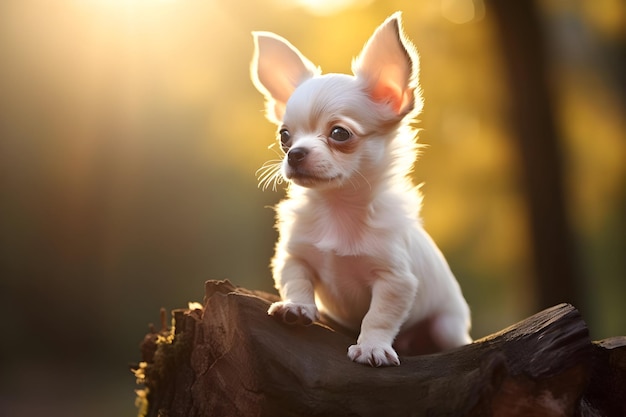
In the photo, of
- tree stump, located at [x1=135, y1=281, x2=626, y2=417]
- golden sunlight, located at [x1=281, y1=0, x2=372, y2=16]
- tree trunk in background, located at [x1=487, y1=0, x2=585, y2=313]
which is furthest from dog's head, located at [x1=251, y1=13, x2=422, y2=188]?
golden sunlight, located at [x1=281, y1=0, x2=372, y2=16]

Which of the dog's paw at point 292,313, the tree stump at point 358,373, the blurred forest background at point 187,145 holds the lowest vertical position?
the tree stump at point 358,373

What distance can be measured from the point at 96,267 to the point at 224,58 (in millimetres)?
3845

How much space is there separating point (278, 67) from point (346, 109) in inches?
28.2

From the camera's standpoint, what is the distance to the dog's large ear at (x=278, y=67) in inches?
158

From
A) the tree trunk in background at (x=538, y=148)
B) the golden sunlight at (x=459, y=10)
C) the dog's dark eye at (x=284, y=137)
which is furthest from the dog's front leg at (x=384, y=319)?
the golden sunlight at (x=459, y=10)

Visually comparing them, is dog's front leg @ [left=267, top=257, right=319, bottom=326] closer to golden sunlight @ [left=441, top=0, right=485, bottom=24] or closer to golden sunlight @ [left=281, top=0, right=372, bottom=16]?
golden sunlight @ [left=281, top=0, right=372, bottom=16]

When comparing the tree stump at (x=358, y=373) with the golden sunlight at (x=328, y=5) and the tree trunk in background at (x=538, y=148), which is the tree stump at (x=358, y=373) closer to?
the tree trunk in background at (x=538, y=148)

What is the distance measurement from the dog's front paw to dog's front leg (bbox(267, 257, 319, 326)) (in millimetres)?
279

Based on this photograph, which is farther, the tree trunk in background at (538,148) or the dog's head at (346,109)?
the tree trunk in background at (538,148)

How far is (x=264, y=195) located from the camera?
1139 centimetres

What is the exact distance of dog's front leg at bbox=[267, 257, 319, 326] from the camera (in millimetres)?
3326

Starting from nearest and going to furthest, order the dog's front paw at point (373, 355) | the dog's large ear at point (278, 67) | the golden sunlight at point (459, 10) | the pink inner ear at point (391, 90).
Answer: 1. the dog's front paw at point (373, 355)
2. the pink inner ear at point (391, 90)
3. the dog's large ear at point (278, 67)
4. the golden sunlight at point (459, 10)

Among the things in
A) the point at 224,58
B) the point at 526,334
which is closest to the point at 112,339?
the point at 224,58

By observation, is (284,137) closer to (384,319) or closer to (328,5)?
(384,319)
